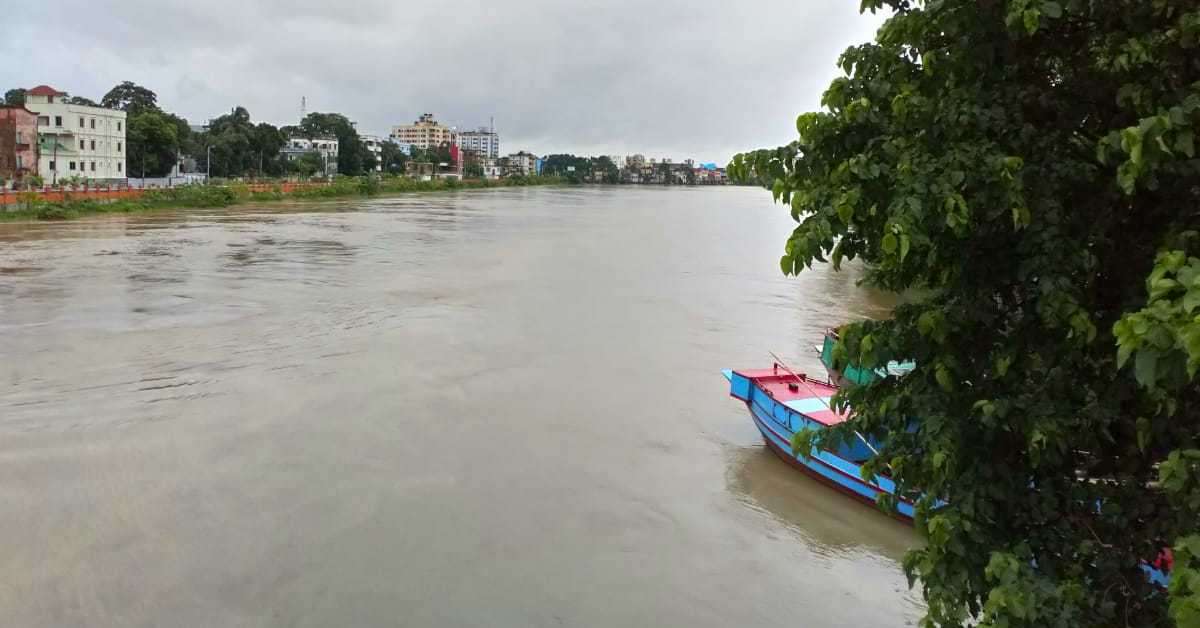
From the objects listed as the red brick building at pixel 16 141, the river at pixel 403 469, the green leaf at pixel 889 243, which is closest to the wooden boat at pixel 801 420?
the river at pixel 403 469

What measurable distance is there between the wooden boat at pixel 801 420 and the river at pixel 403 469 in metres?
0.33

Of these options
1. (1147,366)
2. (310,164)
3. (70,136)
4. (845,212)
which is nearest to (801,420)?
(845,212)

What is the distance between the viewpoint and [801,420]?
39.4ft

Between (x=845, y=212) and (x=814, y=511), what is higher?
(x=845, y=212)

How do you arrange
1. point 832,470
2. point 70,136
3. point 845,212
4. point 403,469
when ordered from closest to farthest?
point 845,212
point 832,470
point 403,469
point 70,136

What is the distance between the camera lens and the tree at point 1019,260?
3.46m

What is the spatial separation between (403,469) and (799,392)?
598cm

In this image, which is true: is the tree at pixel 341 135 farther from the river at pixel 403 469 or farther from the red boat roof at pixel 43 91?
the river at pixel 403 469

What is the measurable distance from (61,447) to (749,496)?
9.52m

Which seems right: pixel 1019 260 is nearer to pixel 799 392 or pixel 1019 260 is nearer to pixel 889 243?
pixel 889 243

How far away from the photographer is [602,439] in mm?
13461

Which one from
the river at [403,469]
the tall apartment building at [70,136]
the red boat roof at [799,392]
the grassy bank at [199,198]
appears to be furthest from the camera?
the tall apartment building at [70,136]

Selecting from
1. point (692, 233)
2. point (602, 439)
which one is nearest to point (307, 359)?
point (602, 439)

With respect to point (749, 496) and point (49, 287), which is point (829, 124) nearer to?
point (749, 496)
